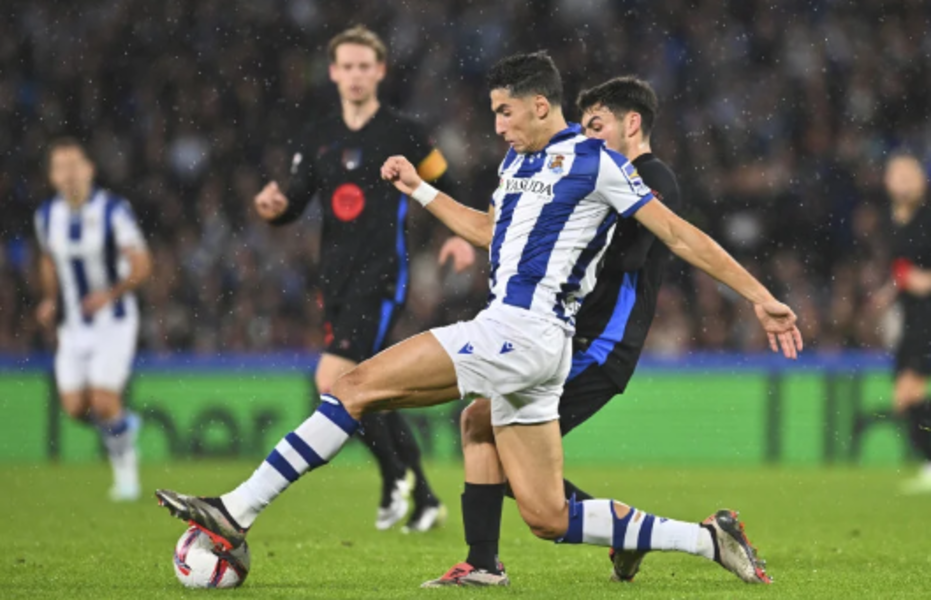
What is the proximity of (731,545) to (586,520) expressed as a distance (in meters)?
0.55

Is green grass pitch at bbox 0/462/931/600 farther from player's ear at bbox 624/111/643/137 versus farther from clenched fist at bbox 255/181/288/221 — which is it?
player's ear at bbox 624/111/643/137

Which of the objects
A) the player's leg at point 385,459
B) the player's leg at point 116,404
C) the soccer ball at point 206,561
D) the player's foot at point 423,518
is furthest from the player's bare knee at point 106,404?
the soccer ball at point 206,561

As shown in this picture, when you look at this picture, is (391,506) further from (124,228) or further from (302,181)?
(124,228)

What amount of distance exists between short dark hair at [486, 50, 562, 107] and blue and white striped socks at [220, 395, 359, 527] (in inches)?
48.3

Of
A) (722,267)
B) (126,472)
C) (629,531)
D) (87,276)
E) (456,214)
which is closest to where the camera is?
(722,267)

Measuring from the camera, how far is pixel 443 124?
17.4 metres

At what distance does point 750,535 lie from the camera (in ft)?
25.4

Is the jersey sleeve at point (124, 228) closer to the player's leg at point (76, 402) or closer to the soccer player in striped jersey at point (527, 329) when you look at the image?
the player's leg at point (76, 402)

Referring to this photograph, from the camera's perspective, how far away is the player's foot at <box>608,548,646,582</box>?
18.5 feet

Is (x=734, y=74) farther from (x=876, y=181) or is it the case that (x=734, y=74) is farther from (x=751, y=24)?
(x=876, y=181)

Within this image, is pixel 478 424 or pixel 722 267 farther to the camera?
pixel 478 424

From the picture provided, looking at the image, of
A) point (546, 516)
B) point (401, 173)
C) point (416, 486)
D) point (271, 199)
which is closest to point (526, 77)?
point (401, 173)

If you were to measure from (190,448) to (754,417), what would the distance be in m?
4.90

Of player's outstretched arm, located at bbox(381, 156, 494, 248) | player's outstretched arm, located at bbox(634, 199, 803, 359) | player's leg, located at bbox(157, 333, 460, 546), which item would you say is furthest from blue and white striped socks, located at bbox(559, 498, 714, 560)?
player's outstretched arm, located at bbox(381, 156, 494, 248)
